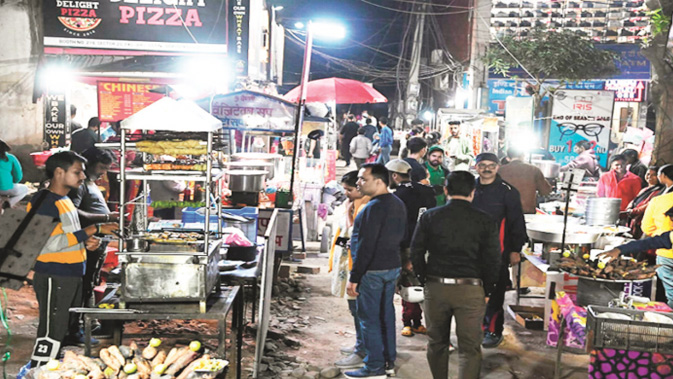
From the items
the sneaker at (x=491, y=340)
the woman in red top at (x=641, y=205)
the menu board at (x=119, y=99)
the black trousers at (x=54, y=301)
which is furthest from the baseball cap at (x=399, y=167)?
the menu board at (x=119, y=99)

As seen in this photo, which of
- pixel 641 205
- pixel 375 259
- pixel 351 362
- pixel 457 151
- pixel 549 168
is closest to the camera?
pixel 375 259

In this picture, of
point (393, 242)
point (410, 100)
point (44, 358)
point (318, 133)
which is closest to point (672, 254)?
point (393, 242)

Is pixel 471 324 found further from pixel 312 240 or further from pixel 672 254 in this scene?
pixel 312 240

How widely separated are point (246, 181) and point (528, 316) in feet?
14.3

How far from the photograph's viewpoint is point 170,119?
4582 mm

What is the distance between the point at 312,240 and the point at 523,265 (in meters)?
4.92

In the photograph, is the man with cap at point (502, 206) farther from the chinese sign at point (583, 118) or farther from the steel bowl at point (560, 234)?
the chinese sign at point (583, 118)

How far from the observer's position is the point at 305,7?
145 feet

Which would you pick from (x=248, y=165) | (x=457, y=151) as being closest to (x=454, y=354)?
(x=248, y=165)

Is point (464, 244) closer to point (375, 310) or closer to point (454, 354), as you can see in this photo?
point (375, 310)

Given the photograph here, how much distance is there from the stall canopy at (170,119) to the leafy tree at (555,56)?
19.4 metres

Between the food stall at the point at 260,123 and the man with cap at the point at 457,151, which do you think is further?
the man with cap at the point at 457,151

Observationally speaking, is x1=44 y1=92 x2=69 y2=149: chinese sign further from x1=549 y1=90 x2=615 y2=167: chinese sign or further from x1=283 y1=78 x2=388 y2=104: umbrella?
x1=549 y1=90 x2=615 y2=167: chinese sign

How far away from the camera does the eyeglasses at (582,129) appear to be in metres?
16.9
